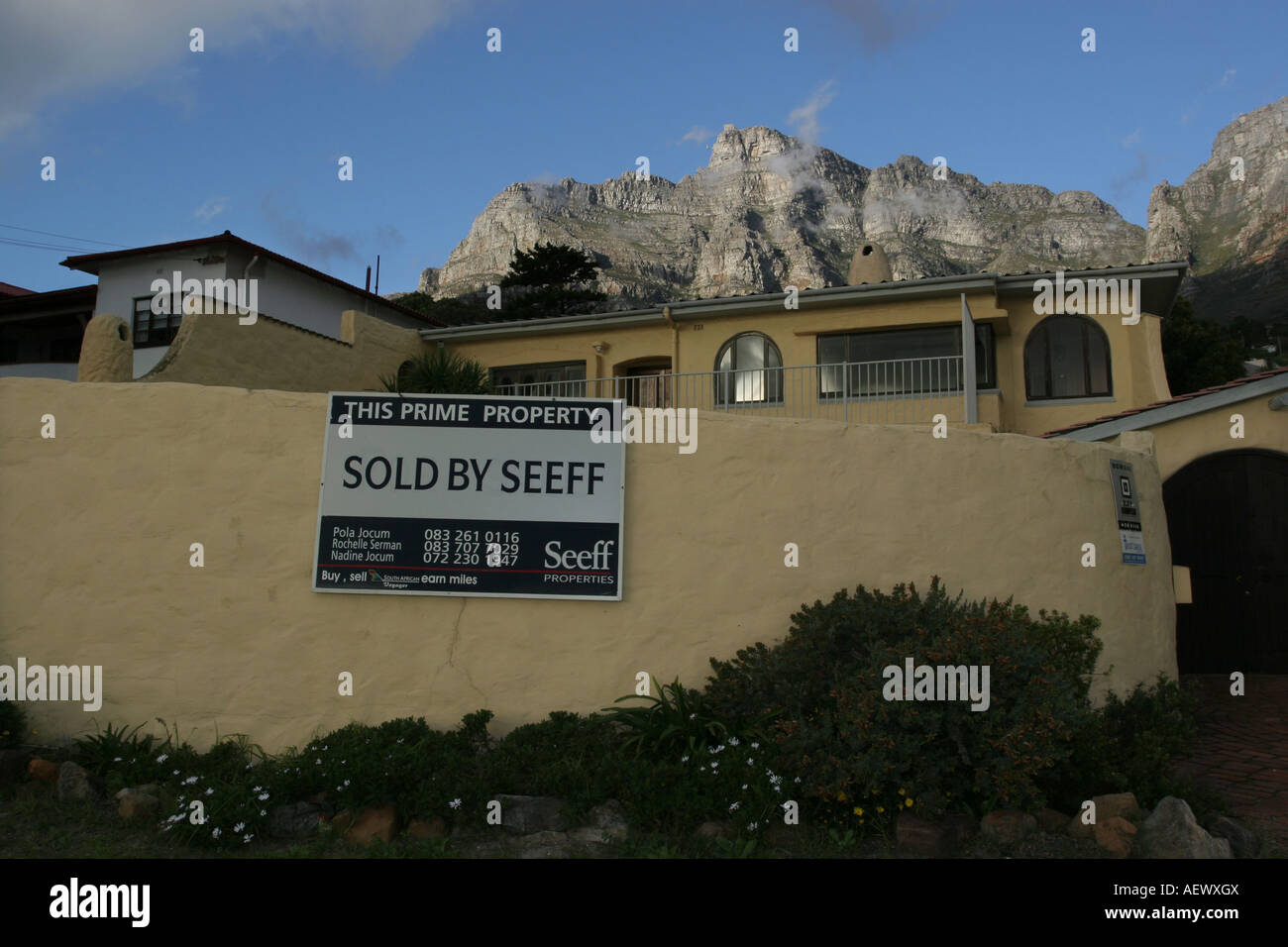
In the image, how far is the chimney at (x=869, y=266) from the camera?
1578 cm

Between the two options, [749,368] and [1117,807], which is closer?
[1117,807]

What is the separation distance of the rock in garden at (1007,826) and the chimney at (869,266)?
1217cm

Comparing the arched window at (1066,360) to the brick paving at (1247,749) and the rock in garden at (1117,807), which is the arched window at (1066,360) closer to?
the brick paving at (1247,749)

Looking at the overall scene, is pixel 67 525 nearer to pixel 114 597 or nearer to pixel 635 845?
pixel 114 597

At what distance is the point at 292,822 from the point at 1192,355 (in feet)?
88.1

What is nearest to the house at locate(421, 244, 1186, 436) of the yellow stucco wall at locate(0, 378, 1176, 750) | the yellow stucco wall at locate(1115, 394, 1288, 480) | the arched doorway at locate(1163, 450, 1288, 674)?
the yellow stucco wall at locate(1115, 394, 1288, 480)

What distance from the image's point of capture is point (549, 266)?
1332 inches

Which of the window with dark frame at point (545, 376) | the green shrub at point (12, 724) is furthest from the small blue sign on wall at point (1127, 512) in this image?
the window with dark frame at point (545, 376)

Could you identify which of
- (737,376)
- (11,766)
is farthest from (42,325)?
(11,766)

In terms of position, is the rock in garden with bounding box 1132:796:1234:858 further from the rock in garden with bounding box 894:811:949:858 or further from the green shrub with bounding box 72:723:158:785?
the green shrub with bounding box 72:723:158:785

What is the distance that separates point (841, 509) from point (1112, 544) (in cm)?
234

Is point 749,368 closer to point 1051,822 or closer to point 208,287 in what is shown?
point 1051,822
